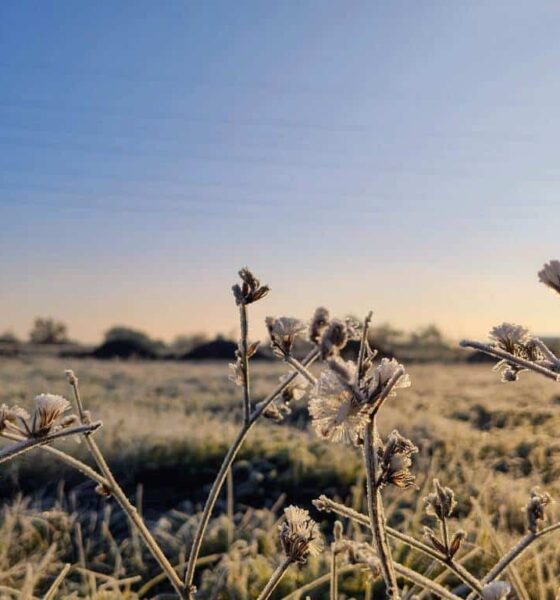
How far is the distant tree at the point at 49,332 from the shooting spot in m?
37.3

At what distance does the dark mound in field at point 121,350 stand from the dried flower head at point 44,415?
87.2 ft

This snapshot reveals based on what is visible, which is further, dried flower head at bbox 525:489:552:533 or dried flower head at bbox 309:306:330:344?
dried flower head at bbox 525:489:552:533

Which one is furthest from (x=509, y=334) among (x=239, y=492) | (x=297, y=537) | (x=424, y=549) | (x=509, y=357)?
(x=239, y=492)

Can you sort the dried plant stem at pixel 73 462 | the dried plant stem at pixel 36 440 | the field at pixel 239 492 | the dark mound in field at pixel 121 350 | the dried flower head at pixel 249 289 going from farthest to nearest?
the dark mound in field at pixel 121 350, the field at pixel 239 492, the dried flower head at pixel 249 289, the dried plant stem at pixel 73 462, the dried plant stem at pixel 36 440

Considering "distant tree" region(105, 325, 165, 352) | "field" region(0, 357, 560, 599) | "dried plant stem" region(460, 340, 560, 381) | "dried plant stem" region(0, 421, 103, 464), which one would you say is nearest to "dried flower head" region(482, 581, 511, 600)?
"dried plant stem" region(460, 340, 560, 381)

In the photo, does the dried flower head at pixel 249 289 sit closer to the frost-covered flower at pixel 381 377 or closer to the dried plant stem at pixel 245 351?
the dried plant stem at pixel 245 351

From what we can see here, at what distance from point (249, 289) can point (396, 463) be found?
0.39 metres

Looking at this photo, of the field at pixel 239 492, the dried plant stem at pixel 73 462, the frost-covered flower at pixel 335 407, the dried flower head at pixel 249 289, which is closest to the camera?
the frost-covered flower at pixel 335 407

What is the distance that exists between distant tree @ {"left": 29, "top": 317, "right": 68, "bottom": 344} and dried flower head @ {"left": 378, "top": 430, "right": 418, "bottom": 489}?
123 ft

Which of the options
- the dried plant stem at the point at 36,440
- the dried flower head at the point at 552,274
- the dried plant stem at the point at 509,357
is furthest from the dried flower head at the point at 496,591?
the dried plant stem at the point at 36,440

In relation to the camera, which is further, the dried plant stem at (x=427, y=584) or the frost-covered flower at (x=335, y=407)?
the dried plant stem at (x=427, y=584)

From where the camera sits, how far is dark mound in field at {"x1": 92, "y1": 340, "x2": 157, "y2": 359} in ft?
91.4

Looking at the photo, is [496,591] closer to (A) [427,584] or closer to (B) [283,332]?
(A) [427,584]

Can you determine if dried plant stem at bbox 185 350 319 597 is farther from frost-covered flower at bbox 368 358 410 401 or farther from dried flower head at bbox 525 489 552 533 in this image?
dried flower head at bbox 525 489 552 533
